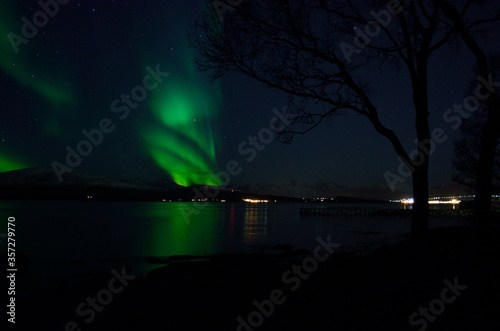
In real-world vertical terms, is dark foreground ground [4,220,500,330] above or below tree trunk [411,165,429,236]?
below

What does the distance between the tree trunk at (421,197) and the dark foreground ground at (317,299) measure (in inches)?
20.8

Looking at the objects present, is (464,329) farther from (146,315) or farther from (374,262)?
(146,315)

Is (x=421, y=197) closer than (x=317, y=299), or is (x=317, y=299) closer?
(x=317, y=299)

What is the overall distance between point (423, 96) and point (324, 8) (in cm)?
348

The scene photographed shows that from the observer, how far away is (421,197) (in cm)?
991

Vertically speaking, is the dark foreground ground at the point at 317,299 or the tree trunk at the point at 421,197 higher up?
the tree trunk at the point at 421,197

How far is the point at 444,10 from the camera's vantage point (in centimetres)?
871

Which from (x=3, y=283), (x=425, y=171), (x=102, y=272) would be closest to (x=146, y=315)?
(x=425, y=171)

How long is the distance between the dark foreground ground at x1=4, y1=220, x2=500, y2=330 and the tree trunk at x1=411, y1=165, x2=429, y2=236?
0.53 metres

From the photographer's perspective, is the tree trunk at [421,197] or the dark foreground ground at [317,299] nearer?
the dark foreground ground at [317,299]

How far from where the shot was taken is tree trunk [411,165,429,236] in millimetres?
9845

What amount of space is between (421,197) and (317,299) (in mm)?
4754

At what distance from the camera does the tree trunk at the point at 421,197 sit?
985 cm

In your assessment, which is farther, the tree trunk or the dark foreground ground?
the tree trunk
